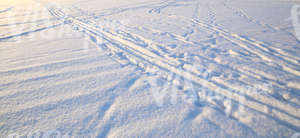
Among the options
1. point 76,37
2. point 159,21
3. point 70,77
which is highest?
point 159,21

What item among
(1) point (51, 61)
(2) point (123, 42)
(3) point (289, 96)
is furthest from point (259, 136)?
(1) point (51, 61)

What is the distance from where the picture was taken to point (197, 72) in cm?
263

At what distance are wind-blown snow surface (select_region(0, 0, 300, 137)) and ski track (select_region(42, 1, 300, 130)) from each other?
0.04 ft

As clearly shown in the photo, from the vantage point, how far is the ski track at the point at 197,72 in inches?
74.9

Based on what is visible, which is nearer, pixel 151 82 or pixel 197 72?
pixel 151 82

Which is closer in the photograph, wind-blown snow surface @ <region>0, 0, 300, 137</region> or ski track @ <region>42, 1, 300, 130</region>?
wind-blown snow surface @ <region>0, 0, 300, 137</region>

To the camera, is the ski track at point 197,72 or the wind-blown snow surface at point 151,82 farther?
the ski track at point 197,72

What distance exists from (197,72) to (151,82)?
31.0 inches

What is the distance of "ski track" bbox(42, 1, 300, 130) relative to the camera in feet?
6.24

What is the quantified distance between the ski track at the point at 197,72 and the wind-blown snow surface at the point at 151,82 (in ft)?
0.04

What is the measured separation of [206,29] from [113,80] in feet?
10.5

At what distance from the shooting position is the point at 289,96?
83.0 inches

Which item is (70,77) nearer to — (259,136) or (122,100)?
(122,100)

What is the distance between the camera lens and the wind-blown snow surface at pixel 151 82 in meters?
1.77
